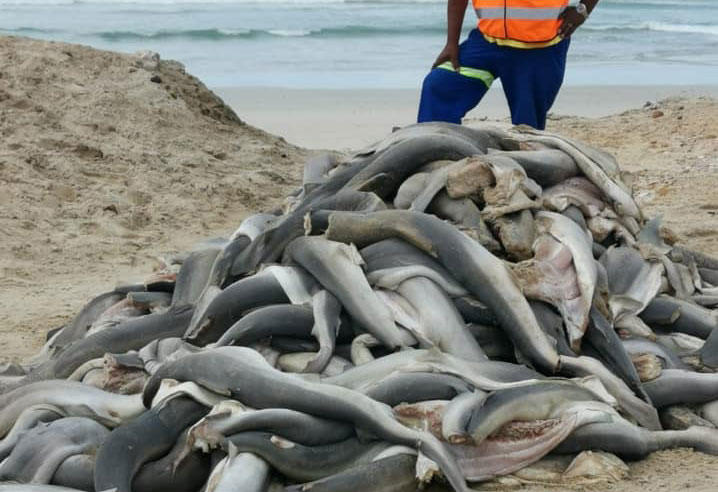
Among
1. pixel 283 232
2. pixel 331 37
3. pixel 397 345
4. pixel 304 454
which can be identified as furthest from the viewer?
pixel 331 37

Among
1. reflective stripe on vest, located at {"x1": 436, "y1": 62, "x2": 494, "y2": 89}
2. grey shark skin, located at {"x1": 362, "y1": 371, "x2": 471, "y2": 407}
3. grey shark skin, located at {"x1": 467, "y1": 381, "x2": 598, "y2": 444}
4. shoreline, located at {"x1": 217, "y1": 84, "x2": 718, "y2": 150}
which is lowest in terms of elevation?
shoreline, located at {"x1": 217, "y1": 84, "x2": 718, "y2": 150}

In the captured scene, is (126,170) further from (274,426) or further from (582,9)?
(274,426)

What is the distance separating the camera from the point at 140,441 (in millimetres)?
Answer: 4363

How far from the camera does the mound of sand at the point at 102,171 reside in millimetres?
8336

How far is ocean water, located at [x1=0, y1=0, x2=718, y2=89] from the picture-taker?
20734 millimetres

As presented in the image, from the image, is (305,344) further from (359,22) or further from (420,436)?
(359,22)

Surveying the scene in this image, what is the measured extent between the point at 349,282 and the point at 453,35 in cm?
327

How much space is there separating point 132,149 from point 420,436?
6.96 m

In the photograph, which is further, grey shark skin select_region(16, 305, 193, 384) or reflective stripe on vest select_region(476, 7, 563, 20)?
reflective stripe on vest select_region(476, 7, 563, 20)

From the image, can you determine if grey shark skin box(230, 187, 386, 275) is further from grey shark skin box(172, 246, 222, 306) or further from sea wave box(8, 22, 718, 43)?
sea wave box(8, 22, 718, 43)

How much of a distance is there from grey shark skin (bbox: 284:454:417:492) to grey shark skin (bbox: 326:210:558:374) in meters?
0.86

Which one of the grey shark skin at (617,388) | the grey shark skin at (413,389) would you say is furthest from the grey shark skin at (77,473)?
the grey shark skin at (617,388)

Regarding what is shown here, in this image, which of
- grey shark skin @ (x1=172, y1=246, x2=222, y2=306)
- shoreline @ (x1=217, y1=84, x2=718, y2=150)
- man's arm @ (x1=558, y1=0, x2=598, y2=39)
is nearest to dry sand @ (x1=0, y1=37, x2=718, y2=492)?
grey shark skin @ (x1=172, y1=246, x2=222, y2=306)

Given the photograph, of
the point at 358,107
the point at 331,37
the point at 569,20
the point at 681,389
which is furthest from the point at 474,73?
the point at 331,37
